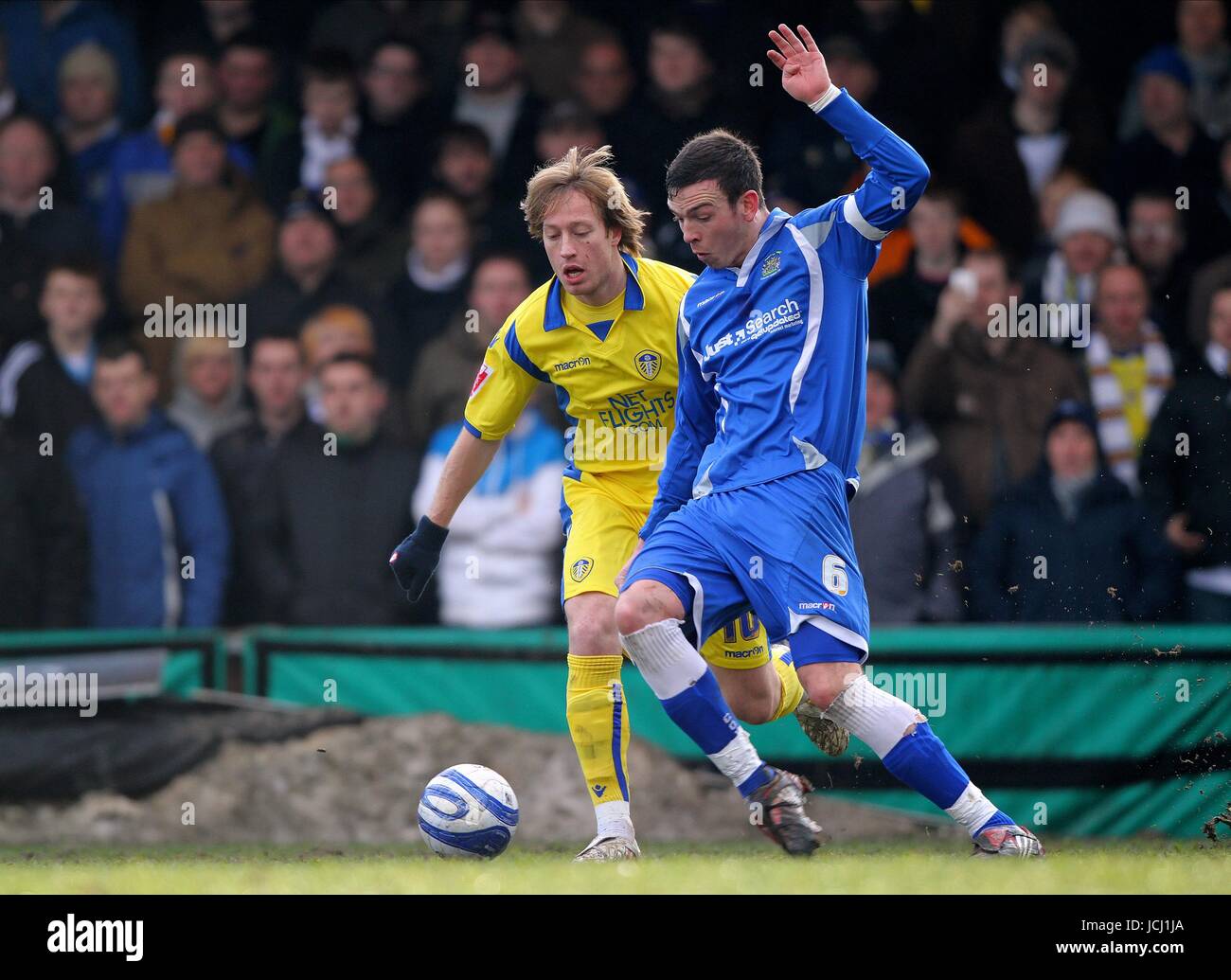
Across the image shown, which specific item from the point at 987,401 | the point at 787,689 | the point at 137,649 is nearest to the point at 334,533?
the point at 137,649

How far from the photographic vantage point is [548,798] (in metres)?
8.14

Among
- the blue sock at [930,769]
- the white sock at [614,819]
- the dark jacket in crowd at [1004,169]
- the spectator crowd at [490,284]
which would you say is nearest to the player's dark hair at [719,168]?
the blue sock at [930,769]

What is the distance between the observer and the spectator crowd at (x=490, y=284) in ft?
26.7

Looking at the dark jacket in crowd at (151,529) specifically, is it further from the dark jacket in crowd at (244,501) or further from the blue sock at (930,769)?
the blue sock at (930,769)

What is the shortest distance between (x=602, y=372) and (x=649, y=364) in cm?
17

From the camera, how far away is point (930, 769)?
17.0ft

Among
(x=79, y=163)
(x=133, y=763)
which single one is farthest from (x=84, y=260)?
(x=133, y=763)

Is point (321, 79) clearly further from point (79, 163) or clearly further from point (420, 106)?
point (79, 163)

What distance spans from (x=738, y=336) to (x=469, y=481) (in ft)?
4.51

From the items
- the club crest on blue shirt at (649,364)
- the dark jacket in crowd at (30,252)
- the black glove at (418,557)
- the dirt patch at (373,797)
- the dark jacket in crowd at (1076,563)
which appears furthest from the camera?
the dark jacket in crowd at (30,252)

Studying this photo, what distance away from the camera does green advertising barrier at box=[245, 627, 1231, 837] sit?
7.73 m

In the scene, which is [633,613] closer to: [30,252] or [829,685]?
[829,685]

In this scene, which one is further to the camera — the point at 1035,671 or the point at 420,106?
the point at 420,106

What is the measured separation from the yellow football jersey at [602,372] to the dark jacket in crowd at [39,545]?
2923 mm
